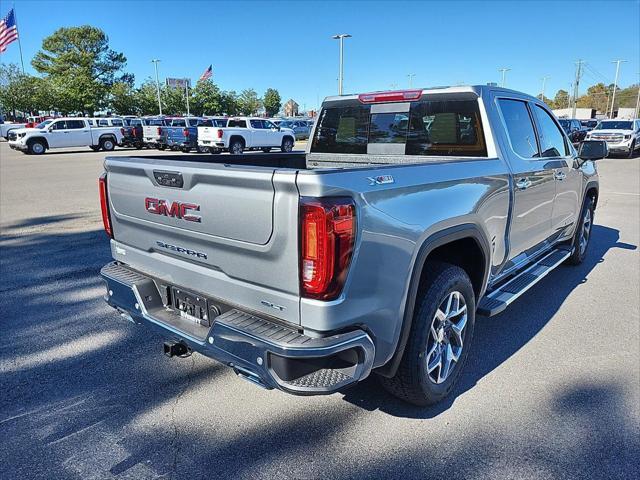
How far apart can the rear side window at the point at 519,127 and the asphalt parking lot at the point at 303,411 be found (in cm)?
156

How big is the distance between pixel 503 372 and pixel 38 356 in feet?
11.5

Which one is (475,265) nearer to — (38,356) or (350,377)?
(350,377)

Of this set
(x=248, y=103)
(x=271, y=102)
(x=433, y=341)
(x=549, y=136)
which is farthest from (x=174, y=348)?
(x=271, y=102)

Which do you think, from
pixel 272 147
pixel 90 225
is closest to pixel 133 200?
pixel 90 225

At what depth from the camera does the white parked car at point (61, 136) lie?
1005 inches

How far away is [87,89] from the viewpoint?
56.2 meters

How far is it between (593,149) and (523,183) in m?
1.72

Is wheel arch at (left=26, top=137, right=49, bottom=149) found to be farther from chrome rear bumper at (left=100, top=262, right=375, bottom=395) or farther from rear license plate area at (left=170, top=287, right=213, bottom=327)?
chrome rear bumper at (left=100, top=262, right=375, bottom=395)

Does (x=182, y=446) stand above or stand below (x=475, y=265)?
below

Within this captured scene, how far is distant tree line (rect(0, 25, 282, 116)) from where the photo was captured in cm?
5638

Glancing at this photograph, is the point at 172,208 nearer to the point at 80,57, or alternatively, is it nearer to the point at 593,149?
the point at 593,149

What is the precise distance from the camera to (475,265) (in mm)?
3375

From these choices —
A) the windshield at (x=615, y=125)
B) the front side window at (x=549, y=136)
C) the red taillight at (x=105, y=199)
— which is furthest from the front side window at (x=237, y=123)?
the red taillight at (x=105, y=199)

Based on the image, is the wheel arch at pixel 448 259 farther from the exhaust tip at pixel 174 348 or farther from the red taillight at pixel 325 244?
the exhaust tip at pixel 174 348
